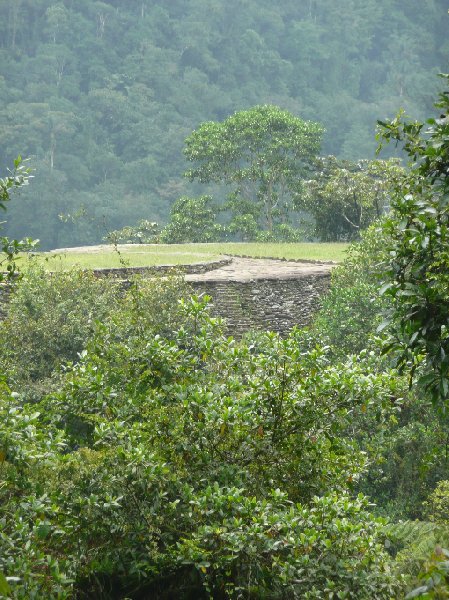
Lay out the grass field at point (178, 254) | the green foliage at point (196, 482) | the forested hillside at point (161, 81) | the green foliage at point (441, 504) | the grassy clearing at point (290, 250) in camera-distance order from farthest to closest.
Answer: the forested hillside at point (161, 81) < the grassy clearing at point (290, 250) < the grass field at point (178, 254) < the green foliage at point (441, 504) < the green foliage at point (196, 482)

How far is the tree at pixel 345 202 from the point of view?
32469mm

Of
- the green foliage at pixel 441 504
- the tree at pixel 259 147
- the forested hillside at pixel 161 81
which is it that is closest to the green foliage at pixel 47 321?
the green foliage at pixel 441 504

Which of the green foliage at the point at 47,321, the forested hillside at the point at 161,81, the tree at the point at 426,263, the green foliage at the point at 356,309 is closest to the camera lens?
the tree at the point at 426,263

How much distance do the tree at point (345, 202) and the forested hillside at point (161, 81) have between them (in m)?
20.9

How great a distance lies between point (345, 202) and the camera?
34406mm

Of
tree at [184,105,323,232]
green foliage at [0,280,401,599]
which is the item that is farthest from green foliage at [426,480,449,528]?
tree at [184,105,323,232]

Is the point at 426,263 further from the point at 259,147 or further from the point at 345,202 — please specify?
the point at 259,147

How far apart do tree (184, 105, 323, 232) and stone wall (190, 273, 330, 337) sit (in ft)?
64.1

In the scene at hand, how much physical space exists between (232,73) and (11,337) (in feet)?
184

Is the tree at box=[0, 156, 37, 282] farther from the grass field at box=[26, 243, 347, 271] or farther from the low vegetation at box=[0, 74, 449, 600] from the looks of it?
the grass field at box=[26, 243, 347, 271]

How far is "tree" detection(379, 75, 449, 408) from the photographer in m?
5.08

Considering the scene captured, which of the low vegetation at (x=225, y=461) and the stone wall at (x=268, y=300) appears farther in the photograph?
the stone wall at (x=268, y=300)

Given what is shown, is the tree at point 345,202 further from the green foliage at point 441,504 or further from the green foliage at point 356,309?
the green foliage at point 441,504

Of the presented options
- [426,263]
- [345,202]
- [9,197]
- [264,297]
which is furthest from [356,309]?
[345,202]
